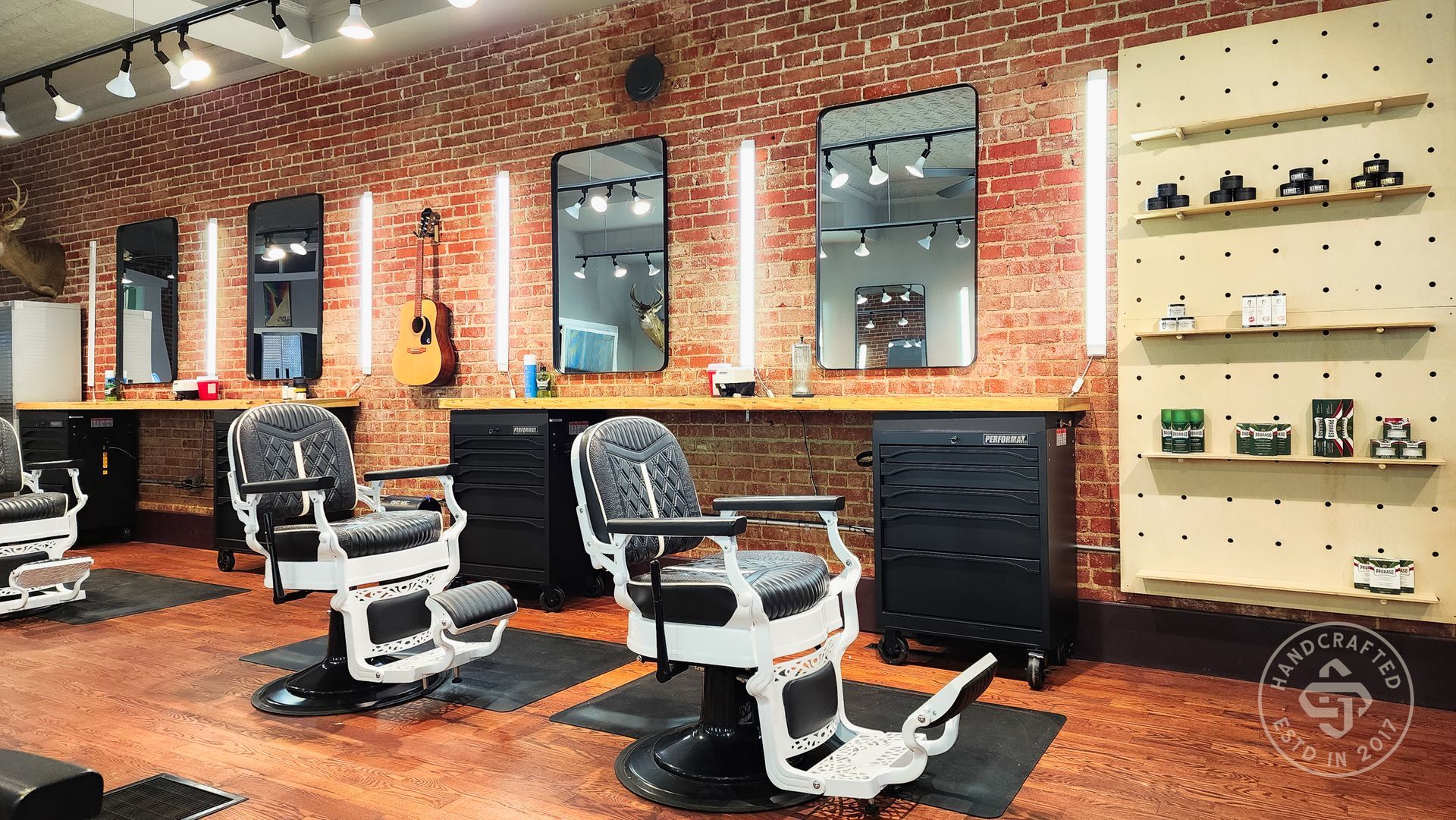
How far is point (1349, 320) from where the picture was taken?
11.0 feet

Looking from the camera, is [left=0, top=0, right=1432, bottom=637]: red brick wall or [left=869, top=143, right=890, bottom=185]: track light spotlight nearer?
[left=0, top=0, right=1432, bottom=637]: red brick wall

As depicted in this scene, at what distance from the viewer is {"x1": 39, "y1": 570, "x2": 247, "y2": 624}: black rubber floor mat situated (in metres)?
4.68

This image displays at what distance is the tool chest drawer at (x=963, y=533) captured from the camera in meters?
3.46

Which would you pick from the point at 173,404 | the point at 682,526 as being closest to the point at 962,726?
the point at 682,526

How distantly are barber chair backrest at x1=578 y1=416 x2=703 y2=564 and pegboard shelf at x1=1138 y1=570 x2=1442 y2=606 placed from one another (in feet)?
6.49

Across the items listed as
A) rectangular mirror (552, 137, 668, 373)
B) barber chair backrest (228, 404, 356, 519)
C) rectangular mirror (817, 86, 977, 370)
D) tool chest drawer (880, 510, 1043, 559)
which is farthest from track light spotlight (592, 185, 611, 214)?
tool chest drawer (880, 510, 1043, 559)

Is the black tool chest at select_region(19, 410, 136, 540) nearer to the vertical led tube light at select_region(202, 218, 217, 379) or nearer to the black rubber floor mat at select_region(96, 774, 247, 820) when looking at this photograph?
the vertical led tube light at select_region(202, 218, 217, 379)

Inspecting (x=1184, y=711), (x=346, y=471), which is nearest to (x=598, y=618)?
(x=346, y=471)

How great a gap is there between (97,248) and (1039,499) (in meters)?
7.50

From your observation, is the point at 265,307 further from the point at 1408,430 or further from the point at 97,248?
the point at 1408,430

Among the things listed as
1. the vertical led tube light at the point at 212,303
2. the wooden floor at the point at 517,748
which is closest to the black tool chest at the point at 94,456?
the vertical led tube light at the point at 212,303

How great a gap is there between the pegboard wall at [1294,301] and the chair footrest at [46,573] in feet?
16.3

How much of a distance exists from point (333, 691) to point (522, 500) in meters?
1.62

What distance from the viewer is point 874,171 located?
14.1 feet
